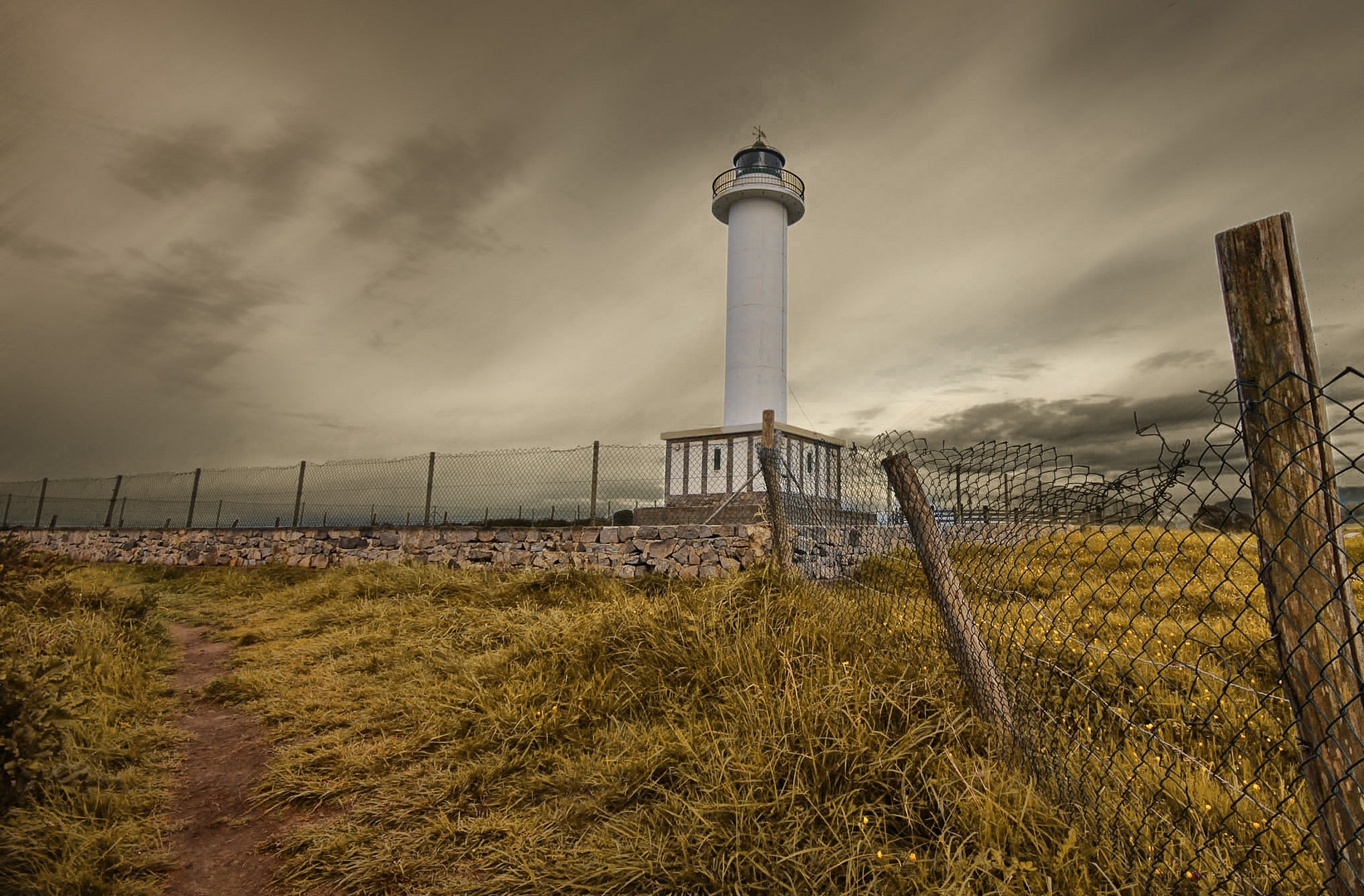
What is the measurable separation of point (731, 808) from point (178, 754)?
345cm

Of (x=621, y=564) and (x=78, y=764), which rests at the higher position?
(x=621, y=564)

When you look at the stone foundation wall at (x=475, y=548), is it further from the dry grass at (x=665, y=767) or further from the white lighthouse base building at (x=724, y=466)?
the white lighthouse base building at (x=724, y=466)

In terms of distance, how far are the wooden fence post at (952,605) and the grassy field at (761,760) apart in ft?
0.34

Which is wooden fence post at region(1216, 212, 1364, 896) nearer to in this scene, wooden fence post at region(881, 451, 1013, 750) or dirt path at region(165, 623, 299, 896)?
wooden fence post at region(881, 451, 1013, 750)

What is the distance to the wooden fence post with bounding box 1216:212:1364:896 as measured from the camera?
54.5 inches

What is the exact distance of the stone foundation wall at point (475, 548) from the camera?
27.6 feet

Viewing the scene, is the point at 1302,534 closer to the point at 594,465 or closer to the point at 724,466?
the point at 594,465

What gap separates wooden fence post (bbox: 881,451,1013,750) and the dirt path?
2.80 m

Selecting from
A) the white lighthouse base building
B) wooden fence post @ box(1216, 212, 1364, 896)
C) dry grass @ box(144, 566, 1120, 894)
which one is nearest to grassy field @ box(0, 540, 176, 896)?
dry grass @ box(144, 566, 1120, 894)

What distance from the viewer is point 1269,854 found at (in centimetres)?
193

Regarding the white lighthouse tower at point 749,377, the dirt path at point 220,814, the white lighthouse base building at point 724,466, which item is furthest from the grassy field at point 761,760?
the white lighthouse base building at point 724,466

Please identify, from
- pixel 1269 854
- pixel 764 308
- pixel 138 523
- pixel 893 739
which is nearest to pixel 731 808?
pixel 893 739

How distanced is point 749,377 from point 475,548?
8534 millimetres

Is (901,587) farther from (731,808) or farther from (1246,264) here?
(1246,264)
